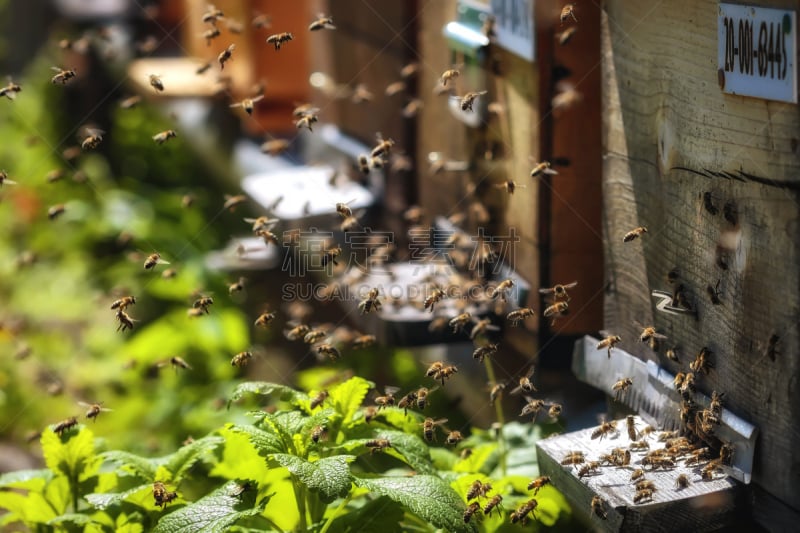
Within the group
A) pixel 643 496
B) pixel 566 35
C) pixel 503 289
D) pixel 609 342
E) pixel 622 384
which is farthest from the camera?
pixel 503 289

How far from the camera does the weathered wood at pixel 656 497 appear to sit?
2.52 meters

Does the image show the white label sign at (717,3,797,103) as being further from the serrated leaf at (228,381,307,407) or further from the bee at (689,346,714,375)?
the serrated leaf at (228,381,307,407)

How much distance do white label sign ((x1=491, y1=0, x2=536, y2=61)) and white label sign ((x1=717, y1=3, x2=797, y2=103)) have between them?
127 centimetres

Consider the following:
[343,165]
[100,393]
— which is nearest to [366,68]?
[343,165]

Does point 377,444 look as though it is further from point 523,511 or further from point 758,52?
point 758,52

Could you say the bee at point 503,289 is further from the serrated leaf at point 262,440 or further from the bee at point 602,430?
the serrated leaf at point 262,440

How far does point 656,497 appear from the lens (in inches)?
100

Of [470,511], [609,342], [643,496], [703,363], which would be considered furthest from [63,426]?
[703,363]

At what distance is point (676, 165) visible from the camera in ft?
9.36

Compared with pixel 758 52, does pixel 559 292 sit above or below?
below

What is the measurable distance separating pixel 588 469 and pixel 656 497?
0.78ft

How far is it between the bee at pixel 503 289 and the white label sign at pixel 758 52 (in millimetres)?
1370

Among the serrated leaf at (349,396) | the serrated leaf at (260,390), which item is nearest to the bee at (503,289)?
the serrated leaf at (349,396)

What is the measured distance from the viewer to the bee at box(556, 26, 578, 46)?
345cm
